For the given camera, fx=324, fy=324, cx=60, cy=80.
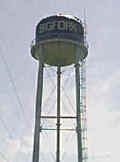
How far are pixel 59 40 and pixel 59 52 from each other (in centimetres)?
83

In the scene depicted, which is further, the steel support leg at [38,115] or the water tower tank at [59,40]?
the water tower tank at [59,40]

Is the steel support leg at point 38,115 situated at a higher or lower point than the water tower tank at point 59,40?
lower

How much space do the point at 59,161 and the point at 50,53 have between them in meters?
7.84

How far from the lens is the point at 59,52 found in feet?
74.5

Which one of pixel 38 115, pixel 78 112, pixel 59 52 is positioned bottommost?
pixel 38 115

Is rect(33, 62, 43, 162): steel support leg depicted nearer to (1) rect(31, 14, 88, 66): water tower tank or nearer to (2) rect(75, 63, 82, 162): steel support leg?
(1) rect(31, 14, 88, 66): water tower tank

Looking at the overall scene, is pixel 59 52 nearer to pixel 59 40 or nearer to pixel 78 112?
pixel 59 40

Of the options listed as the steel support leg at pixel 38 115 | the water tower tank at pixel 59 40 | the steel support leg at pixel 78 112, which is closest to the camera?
the steel support leg at pixel 38 115

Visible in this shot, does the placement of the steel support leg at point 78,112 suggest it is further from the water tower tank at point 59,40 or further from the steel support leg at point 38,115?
the steel support leg at point 38,115

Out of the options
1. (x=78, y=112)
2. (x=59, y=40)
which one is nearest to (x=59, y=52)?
(x=59, y=40)

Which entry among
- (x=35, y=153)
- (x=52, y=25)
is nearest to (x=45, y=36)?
(x=52, y=25)

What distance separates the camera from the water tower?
22.7 m

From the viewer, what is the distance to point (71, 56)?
2330cm

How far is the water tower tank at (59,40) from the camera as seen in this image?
2278 centimetres
